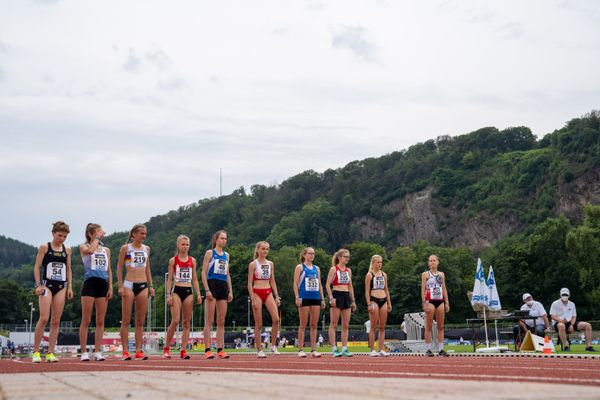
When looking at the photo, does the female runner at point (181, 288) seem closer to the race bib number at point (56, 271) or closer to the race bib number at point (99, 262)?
the race bib number at point (99, 262)

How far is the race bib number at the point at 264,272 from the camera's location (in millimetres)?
16477

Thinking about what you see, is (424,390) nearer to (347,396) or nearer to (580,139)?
(347,396)

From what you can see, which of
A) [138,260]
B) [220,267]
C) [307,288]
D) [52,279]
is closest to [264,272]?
[220,267]

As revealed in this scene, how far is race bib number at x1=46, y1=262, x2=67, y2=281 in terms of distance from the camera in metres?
13.9

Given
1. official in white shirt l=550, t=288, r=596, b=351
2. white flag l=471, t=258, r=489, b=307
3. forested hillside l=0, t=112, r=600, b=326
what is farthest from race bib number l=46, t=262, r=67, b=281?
forested hillside l=0, t=112, r=600, b=326

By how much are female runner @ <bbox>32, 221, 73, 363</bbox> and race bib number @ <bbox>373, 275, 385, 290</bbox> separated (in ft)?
22.0

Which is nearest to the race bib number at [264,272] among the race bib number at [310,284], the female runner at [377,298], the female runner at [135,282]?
the race bib number at [310,284]

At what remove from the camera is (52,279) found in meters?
14.0

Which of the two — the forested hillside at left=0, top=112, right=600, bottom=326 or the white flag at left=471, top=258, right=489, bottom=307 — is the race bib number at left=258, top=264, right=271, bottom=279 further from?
the forested hillside at left=0, top=112, right=600, bottom=326

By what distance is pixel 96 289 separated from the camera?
47.2ft

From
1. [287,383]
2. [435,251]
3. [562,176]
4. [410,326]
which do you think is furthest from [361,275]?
[287,383]

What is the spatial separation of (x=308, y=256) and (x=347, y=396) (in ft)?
37.5

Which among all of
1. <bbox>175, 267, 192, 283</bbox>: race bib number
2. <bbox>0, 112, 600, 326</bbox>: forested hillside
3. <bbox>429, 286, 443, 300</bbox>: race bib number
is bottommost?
<bbox>429, 286, 443, 300</bbox>: race bib number

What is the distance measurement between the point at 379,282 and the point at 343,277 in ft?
3.29
